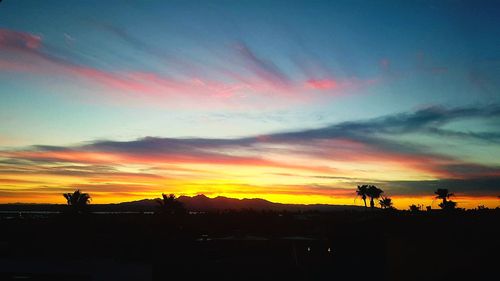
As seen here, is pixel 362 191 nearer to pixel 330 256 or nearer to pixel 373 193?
pixel 373 193

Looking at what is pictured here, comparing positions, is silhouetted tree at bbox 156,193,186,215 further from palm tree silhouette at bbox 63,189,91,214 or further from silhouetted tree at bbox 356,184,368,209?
silhouetted tree at bbox 356,184,368,209

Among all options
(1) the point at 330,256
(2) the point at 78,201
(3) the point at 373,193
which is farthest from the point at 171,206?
(3) the point at 373,193

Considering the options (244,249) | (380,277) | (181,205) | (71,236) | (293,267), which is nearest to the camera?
(380,277)

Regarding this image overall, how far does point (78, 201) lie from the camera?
4666cm

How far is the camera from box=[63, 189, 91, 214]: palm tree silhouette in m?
46.2

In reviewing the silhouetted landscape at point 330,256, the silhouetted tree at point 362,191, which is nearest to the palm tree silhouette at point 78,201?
the silhouetted landscape at point 330,256

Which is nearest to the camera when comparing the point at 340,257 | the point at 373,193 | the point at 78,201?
the point at 340,257

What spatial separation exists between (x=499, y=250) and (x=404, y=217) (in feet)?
14.8

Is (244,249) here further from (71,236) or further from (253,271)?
(71,236)

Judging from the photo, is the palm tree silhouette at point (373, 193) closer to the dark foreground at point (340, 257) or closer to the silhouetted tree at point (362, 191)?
the silhouetted tree at point (362, 191)

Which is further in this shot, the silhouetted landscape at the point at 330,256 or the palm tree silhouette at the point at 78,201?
the palm tree silhouette at the point at 78,201

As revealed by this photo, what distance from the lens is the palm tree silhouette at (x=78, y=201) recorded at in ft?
151

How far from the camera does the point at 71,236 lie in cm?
4331

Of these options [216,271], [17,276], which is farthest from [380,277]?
[17,276]
